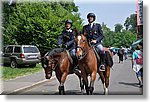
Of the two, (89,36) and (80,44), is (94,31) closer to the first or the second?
(89,36)

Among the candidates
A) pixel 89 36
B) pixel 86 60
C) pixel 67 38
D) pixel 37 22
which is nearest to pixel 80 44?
pixel 86 60

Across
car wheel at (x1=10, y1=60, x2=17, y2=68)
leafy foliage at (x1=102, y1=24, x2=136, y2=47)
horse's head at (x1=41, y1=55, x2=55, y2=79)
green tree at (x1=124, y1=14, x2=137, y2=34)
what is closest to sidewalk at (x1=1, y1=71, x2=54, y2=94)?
car wheel at (x1=10, y1=60, x2=17, y2=68)

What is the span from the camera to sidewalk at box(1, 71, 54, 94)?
8.38 metres

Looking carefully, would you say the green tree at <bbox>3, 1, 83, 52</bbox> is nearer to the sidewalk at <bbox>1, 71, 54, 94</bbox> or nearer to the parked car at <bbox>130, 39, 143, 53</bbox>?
the sidewalk at <bbox>1, 71, 54, 94</bbox>

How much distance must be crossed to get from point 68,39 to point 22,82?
249 centimetres

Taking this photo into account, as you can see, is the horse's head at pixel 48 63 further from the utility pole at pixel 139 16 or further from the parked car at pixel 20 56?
the utility pole at pixel 139 16

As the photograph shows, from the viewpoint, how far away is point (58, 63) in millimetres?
7848

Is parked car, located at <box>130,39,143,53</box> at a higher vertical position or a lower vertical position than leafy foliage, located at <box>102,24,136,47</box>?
lower

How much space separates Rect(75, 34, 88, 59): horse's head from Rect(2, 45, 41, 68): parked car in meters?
1.76

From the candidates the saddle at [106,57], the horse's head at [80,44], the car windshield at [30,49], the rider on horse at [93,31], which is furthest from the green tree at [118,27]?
the car windshield at [30,49]

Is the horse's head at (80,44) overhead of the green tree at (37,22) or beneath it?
beneath

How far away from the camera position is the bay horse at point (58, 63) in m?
7.73

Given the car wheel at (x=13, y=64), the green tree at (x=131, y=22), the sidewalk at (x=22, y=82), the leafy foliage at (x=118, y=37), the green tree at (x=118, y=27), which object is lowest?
the sidewalk at (x=22, y=82)

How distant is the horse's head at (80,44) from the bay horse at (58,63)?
72cm
